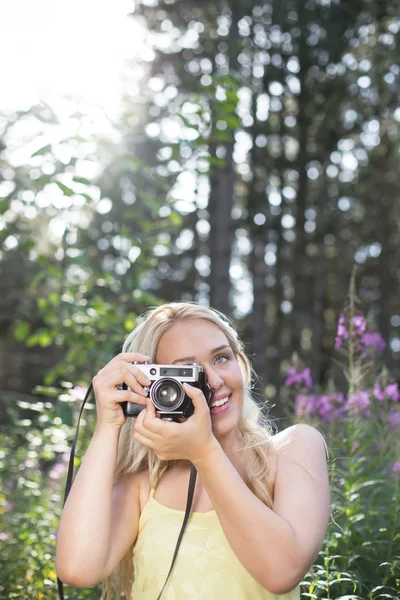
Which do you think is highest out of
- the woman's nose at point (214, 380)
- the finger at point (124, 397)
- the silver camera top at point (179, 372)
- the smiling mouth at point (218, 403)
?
the silver camera top at point (179, 372)

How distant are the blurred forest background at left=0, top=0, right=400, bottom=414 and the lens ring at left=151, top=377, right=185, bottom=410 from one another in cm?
224

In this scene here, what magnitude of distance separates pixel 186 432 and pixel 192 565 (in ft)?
1.47

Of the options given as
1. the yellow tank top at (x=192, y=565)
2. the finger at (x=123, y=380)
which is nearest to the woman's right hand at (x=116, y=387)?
the finger at (x=123, y=380)

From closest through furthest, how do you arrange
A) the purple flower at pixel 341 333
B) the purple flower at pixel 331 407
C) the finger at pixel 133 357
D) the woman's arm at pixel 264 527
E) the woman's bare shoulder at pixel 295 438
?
the woman's arm at pixel 264 527 < the finger at pixel 133 357 < the woman's bare shoulder at pixel 295 438 < the purple flower at pixel 341 333 < the purple flower at pixel 331 407

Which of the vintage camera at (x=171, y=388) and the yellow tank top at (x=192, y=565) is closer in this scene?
the vintage camera at (x=171, y=388)

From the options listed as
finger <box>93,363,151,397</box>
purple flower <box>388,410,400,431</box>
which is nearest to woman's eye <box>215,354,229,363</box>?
finger <box>93,363,151,397</box>

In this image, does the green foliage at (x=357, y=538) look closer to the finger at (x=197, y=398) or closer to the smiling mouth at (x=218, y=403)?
the smiling mouth at (x=218, y=403)

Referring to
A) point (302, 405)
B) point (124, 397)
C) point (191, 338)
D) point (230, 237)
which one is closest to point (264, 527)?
point (124, 397)

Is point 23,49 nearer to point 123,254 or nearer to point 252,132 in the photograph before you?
point 123,254

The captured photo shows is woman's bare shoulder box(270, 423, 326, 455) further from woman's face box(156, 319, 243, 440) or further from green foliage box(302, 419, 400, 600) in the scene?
green foliage box(302, 419, 400, 600)

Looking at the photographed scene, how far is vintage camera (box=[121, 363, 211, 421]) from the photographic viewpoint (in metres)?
1.91

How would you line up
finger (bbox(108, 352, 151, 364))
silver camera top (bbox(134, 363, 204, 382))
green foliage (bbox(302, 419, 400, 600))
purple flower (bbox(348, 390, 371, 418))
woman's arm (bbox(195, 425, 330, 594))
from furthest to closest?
purple flower (bbox(348, 390, 371, 418)), green foliage (bbox(302, 419, 400, 600)), finger (bbox(108, 352, 151, 364)), silver camera top (bbox(134, 363, 204, 382)), woman's arm (bbox(195, 425, 330, 594))

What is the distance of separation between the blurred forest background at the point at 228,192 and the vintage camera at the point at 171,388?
85.1 inches

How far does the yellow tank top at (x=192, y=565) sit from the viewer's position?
→ 203cm
